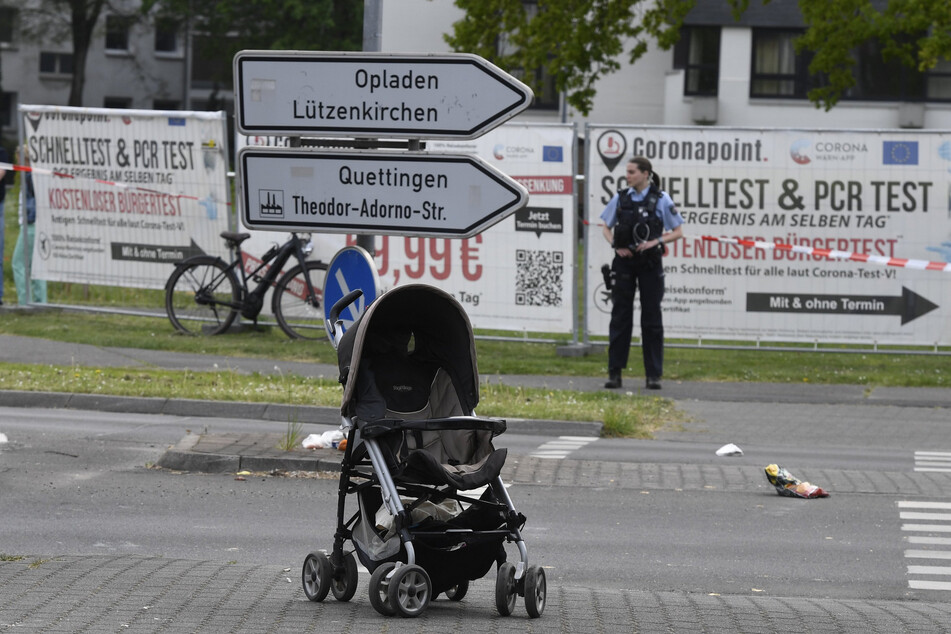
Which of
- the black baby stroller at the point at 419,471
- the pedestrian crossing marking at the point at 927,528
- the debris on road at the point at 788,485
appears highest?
the black baby stroller at the point at 419,471

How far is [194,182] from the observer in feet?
56.6

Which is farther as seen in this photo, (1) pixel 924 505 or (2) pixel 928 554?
(1) pixel 924 505

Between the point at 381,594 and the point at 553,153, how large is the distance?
1079 cm

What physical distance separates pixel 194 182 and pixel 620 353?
19.8 feet

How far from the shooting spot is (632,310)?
45.8 feet

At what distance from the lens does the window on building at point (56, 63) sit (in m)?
71.6

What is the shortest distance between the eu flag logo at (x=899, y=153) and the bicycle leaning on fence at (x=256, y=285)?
6.24 metres

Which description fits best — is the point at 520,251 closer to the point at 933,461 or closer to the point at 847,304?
the point at 847,304

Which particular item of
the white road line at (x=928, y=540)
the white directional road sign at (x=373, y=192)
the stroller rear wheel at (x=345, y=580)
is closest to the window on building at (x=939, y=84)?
the white road line at (x=928, y=540)

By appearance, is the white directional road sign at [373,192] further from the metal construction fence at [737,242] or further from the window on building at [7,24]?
the window on building at [7,24]

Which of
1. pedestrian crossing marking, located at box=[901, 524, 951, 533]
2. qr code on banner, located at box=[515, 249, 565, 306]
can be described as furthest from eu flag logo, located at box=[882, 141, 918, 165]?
pedestrian crossing marking, located at box=[901, 524, 951, 533]

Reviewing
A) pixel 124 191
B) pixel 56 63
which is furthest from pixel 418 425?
pixel 56 63

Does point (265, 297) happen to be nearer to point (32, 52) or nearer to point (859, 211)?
point (859, 211)

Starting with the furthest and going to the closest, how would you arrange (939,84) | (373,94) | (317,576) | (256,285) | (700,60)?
(700,60)
(939,84)
(256,285)
(373,94)
(317,576)
